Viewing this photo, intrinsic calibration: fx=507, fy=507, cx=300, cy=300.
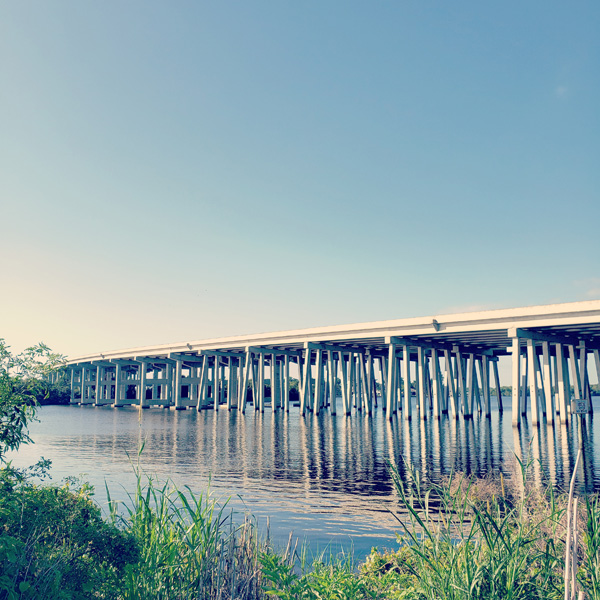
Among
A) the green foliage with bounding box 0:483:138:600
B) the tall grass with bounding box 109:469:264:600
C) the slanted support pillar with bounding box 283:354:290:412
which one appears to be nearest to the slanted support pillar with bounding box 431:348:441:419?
the slanted support pillar with bounding box 283:354:290:412

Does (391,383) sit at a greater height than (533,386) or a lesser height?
lesser

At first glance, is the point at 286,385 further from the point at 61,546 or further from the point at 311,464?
the point at 61,546

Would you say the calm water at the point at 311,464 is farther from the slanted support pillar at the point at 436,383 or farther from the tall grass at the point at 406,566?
the slanted support pillar at the point at 436,383

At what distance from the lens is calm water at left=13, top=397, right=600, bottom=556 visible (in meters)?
15.6

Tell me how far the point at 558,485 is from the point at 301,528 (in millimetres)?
11291

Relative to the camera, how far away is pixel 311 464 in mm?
26969

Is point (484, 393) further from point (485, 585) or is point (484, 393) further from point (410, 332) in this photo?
point (485, 585)

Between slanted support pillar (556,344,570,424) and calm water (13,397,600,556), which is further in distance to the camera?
slanted support pillar (556,344,570,424)

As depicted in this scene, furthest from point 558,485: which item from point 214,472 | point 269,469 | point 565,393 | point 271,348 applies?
point 271,348

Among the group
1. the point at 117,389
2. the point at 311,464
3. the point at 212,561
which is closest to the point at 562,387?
the point at 311,464

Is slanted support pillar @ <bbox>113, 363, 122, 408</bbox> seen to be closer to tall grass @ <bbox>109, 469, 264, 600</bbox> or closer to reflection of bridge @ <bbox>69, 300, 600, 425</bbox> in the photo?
reflection of bridge @ <bbox>69, 300, 600, 425</bbox>

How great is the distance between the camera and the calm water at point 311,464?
15.6 metres

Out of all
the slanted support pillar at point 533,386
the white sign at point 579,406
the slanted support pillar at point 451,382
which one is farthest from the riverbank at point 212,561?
the slanted support pillar at point 451,382

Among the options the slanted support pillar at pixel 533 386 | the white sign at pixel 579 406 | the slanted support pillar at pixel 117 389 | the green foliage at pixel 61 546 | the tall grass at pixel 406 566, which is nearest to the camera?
the tall grass at pixel 406 566
